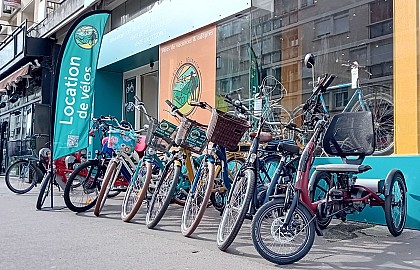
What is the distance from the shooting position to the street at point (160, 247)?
158 inches

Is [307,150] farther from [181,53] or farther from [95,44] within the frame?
[181,53]

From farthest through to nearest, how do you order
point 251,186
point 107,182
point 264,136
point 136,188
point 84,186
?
point 84,186, point 107,182, point 136,188, point 264,136, point 251,186

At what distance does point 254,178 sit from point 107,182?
2597mm

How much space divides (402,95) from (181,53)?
4803 mm

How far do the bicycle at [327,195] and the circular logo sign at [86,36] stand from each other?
4156 mm

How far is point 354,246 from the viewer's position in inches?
186

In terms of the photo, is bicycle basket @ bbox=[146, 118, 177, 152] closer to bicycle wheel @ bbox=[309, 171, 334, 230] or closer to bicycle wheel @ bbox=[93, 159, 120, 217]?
bicycle wheel @ bbox=[93, 159, 120, 217]

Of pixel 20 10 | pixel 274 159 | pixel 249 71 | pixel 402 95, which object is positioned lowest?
pixel 274 159

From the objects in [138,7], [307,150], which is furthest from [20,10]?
[307,150]

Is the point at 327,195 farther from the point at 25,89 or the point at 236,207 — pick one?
the point at 25,89

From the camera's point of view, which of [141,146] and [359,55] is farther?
[359,55]

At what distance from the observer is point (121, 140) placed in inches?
261

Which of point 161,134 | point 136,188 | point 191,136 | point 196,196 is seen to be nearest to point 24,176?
point 136,188

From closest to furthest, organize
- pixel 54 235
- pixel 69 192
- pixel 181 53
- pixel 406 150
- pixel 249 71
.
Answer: pixel 54 235, pixel 406 150, pixel 69 192, pixel 249 71, pixel 181 53
